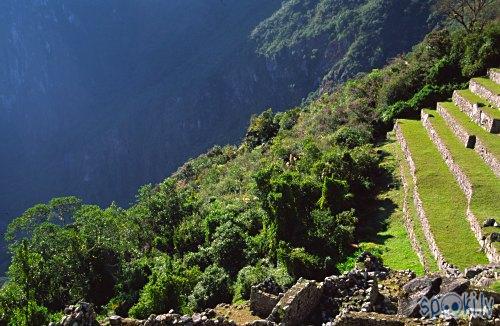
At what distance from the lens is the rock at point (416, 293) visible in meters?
7.83

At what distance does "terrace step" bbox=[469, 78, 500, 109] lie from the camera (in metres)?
→ 21.8

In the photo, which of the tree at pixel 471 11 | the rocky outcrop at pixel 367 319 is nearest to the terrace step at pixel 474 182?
the rocky outcrop at pixel 367 319

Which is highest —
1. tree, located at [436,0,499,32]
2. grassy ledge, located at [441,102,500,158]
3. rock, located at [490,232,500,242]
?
tree, located at [436,0,499,32]

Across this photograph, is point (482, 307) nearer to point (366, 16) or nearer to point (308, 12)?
point (366, 16)

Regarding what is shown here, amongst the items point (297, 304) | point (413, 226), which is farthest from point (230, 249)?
point (297, 304)

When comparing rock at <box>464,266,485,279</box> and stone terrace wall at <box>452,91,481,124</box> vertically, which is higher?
stone terrace wall at <box>452,91,481,124</box>

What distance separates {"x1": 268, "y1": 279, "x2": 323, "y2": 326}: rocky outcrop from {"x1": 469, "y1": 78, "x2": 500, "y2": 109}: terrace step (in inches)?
594

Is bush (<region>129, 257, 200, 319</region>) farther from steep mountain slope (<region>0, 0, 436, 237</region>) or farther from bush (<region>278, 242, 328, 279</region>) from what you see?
steep mountain slope (<region>0, 0, 436, 237</region>)

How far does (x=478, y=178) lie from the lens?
16.2 metres

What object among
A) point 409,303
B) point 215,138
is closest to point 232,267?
point 409,303

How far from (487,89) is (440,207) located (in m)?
10.2

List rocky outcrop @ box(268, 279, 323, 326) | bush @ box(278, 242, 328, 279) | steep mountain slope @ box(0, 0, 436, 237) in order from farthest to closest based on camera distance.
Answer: steep mountain slope @ box(0, 0, 436, 237) → bush @ box(278, 242, 328, 279) → rocky outcrop @ box(268, 279, 323, 326)

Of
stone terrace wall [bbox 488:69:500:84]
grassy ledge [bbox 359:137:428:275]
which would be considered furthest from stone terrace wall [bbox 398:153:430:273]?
stone terrace wall [bbox 488:69:500:84]

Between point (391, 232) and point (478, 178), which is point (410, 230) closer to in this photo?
point (391, 232)
